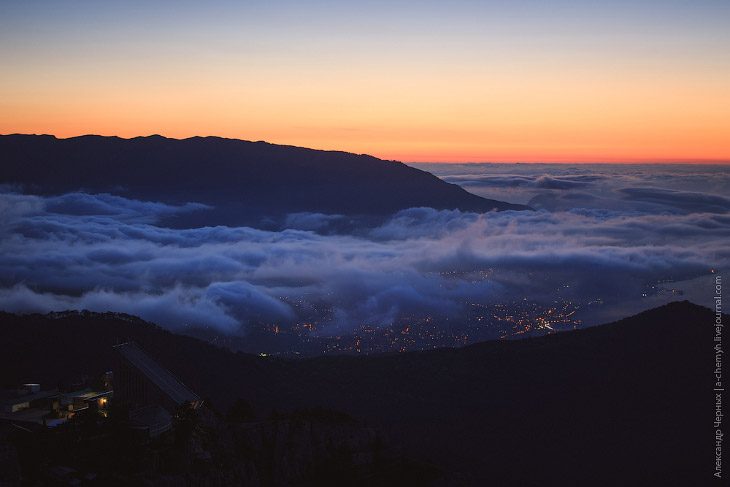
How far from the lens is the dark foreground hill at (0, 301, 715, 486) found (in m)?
46.8

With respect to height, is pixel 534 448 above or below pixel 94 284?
above

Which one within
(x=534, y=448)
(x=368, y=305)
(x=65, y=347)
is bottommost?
(x=368, y=305)

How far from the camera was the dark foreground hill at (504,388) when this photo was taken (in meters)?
46.8

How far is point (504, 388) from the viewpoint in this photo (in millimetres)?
56375

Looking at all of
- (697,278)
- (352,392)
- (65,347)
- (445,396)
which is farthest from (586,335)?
(697,278)

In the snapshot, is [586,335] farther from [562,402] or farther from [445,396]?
[445,396]

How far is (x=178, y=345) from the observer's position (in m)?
61.1

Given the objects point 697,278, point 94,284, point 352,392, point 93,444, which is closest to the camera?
point 93,444

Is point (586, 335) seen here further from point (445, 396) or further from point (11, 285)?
point (11, 285)

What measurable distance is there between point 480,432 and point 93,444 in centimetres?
2831

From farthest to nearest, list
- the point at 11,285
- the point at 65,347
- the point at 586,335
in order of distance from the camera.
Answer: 1. the point at 11,285
2. the point at 586,335
3. the point at 65,347

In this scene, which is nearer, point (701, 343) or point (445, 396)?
point (445, 396)

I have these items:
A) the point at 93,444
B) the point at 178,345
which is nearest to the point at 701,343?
the point at 178,345

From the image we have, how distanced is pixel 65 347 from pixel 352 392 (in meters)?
22.0
